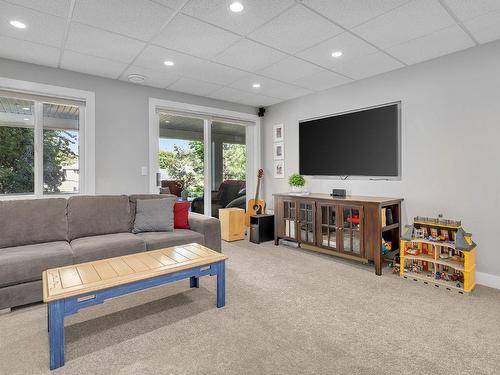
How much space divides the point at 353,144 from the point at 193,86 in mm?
2421

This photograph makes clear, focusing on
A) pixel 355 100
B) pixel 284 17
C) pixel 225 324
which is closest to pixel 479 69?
pixel 355 100

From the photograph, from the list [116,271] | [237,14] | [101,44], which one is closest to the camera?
[116,271]

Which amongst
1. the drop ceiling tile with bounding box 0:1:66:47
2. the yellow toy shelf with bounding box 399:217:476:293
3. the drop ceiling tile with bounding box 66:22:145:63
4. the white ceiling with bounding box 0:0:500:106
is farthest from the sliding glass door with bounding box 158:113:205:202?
the yellow toy shelf with bounding box 399:217:476:293

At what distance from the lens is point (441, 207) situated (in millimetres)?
3195

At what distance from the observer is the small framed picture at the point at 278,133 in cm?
513

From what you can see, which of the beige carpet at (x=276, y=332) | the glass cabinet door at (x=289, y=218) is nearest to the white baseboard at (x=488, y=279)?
the beige carpet at (x=276, y=332)

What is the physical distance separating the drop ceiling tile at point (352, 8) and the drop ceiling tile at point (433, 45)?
2.44 ft

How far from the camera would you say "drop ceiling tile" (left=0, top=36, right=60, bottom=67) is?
9.17 feet

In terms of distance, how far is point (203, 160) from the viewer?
4.99m

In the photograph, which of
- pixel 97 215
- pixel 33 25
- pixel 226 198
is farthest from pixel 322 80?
pixel 97 215

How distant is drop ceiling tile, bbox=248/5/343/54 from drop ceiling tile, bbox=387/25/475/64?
2.79ft

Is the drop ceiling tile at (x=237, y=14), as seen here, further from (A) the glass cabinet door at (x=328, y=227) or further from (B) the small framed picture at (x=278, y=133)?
(B) the small framed picture at (x=278, y=133)

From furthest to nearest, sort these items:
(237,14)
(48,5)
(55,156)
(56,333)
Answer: (55,156), (237,14), (48,5), (56,333)

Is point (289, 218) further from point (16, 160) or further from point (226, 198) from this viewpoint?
point (16, 160)
